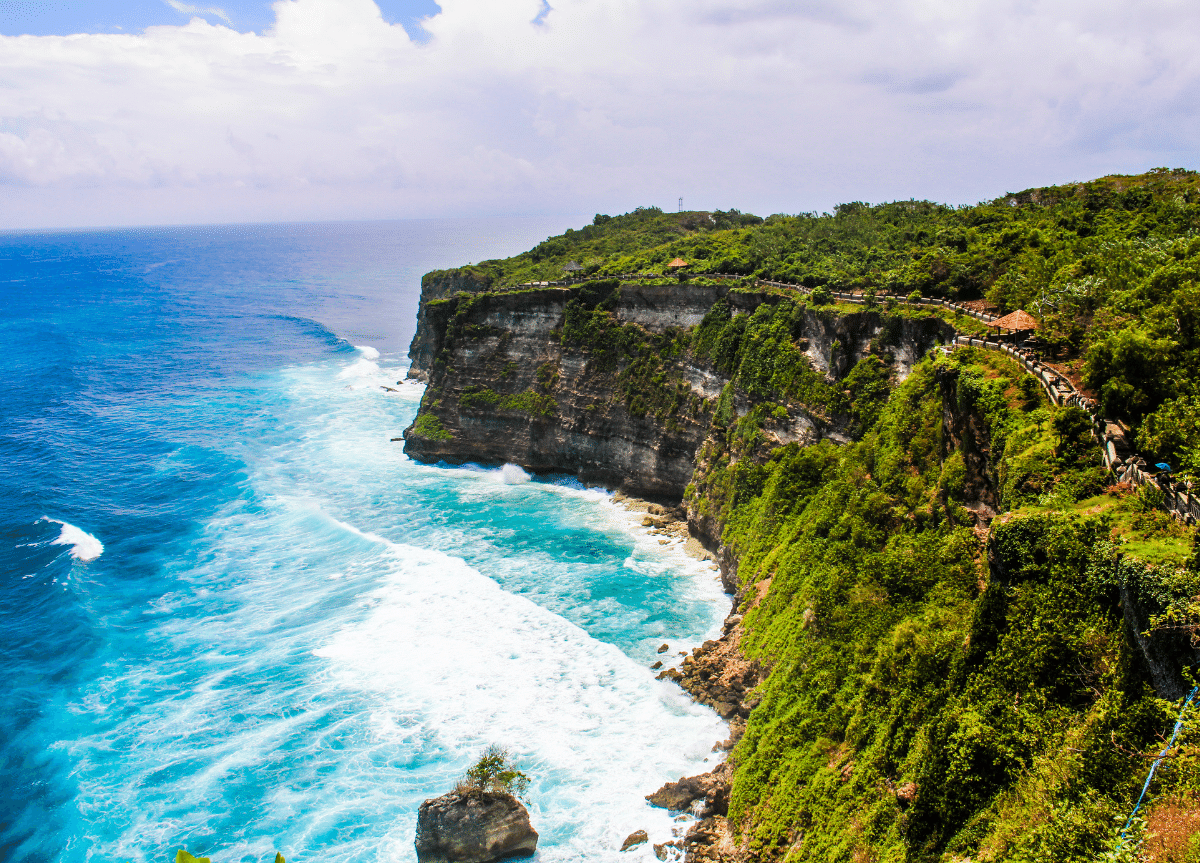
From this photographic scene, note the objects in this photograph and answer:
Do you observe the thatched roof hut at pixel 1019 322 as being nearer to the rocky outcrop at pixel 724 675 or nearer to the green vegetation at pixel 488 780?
the rocky outcrop at pixel 724 675

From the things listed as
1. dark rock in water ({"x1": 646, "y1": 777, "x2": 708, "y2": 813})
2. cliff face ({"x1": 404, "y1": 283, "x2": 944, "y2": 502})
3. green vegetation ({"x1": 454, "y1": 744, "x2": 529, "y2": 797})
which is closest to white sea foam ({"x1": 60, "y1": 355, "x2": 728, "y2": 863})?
dark rock in water ({"x1": 646, "y1": 777, "x2": 708, "y2": 813})

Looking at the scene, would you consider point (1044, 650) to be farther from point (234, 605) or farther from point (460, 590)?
point (234, 605)

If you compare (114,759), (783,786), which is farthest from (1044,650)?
(114,759)

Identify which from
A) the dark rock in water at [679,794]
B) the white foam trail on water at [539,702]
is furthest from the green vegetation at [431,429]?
the dark rock in water at [679,794]

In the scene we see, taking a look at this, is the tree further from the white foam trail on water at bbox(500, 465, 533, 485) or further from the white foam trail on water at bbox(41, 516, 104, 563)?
the white foam trail on water at bbox(41, 516, 104, 563)

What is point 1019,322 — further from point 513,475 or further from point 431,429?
point 431,429
